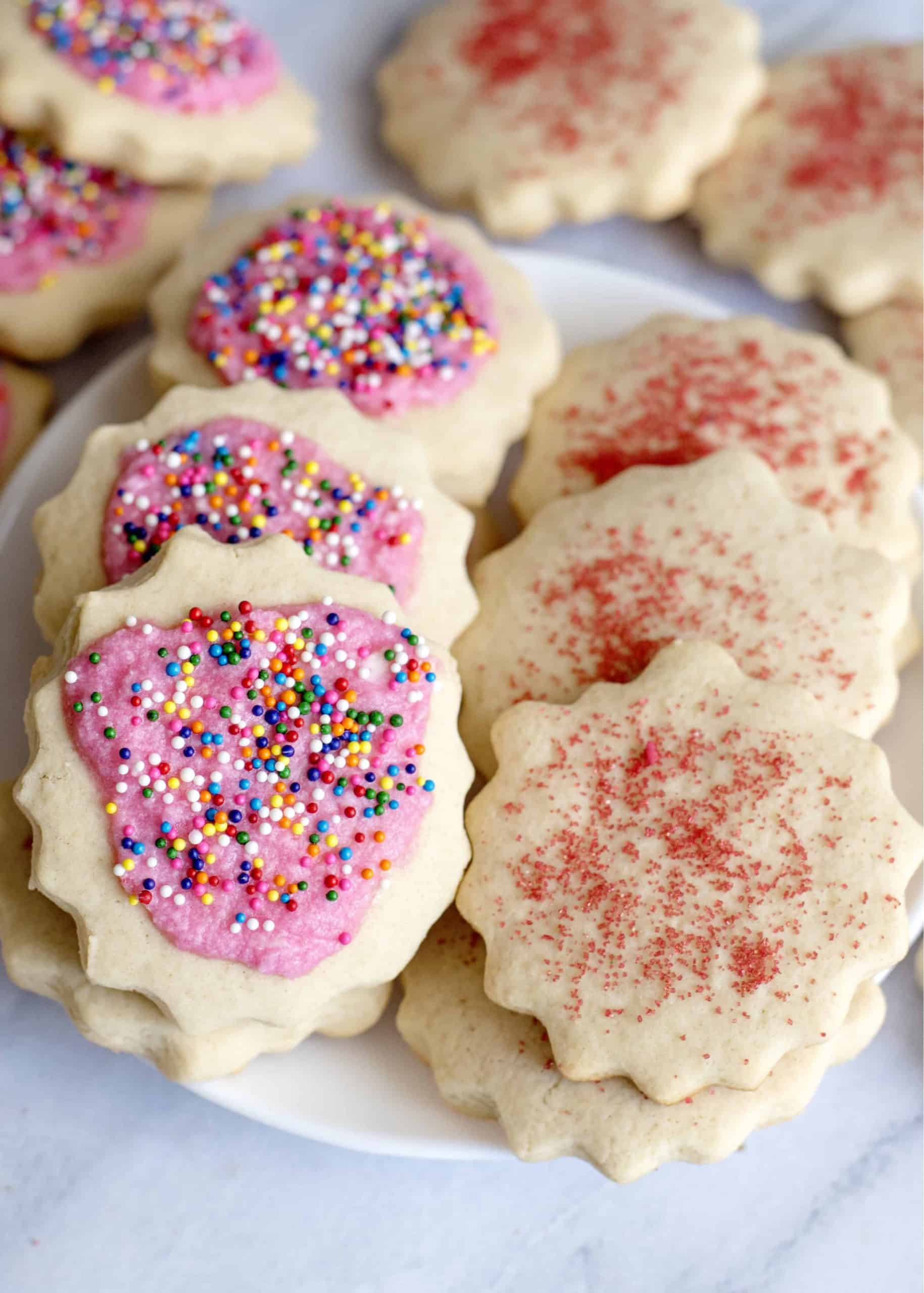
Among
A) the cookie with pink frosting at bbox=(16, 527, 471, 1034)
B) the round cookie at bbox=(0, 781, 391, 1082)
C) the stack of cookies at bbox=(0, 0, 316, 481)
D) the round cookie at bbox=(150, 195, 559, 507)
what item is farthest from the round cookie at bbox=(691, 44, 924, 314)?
the round cookie at bbox=(0, 781, 391, 1082)

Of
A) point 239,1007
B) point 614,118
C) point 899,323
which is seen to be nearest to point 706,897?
point 239,1007

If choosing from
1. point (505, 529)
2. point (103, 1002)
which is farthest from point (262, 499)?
point (103, 1002)

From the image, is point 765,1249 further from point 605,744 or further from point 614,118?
point 614,118

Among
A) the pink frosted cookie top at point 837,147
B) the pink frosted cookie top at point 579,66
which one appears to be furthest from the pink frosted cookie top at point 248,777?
the pink frosted cookie top at point 837,147

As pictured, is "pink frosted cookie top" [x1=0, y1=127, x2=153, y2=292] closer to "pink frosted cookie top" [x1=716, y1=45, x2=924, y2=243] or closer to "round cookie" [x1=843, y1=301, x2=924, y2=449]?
"pink frosted cookie top" [x1=716, y1=45, x2=924, y2=243]

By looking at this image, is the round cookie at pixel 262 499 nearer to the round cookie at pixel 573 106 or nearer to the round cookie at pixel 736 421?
the round cookie at pixel 736 421

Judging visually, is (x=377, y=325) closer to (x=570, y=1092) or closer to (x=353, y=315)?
(x=353, y=315)
